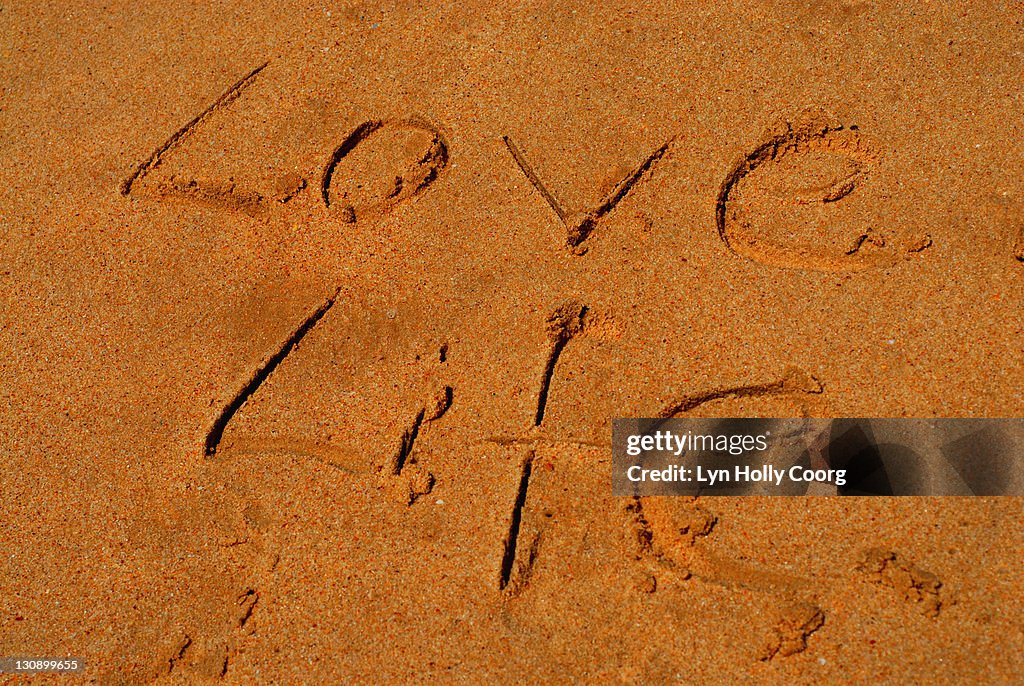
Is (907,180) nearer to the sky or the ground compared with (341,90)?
nearer to the ground

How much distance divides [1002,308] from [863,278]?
325 mm

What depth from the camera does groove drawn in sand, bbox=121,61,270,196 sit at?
2533mm

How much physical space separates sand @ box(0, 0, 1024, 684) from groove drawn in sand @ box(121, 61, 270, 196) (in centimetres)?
1

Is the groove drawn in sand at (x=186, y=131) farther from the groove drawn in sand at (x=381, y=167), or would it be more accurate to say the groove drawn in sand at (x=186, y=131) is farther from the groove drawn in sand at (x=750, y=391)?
the groove drawn in sand at (x=750, y=391)

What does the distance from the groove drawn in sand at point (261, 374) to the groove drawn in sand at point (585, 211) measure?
2.00ft

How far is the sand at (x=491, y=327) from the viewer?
72.6 inches

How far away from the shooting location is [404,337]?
2.20 meters

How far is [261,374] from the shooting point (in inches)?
85.7

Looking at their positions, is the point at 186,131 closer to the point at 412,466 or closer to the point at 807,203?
the point at 412,466

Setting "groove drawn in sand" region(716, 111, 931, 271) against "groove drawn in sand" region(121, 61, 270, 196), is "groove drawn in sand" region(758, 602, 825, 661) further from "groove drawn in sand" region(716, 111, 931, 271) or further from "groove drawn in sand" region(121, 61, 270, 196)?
"groove drawn in sand" region(121, 61, 270, 196)

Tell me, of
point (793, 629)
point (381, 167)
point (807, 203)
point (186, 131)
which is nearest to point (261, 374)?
point (381, 167)

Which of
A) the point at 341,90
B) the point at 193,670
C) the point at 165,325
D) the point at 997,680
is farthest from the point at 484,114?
the point at 997,680

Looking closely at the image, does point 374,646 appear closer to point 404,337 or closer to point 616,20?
point 404,337

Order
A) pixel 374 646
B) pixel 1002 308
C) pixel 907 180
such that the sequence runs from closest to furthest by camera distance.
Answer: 1. pixel 374 646
2. pixel 1002 308
3. pixel 907 180
